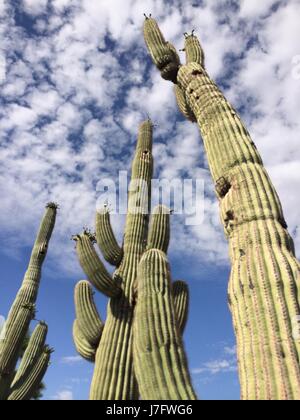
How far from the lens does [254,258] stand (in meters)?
3.37

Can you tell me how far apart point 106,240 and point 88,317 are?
53.1 inches

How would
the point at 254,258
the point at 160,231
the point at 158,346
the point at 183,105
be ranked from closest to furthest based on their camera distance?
the point at 254,258 → the point at 158,346 → the point at 183,105 → the point at 160,231

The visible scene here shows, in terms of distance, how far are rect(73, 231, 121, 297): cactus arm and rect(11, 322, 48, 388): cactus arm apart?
452cm

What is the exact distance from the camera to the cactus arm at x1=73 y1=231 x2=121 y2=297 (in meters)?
6.08

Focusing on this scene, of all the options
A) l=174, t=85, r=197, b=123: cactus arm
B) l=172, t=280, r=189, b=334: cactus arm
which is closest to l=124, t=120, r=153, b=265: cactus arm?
l=172, t=280, r=189, b=334: cactus arm

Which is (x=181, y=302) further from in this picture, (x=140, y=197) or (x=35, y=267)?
(x=35, y=267)

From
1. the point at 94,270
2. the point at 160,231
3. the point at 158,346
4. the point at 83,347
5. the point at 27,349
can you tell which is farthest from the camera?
the point at 27,349

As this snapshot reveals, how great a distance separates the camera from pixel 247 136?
4.42 meters

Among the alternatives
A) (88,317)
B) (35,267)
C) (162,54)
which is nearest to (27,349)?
(35,267)

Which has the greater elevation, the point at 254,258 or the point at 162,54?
the point at 162,54

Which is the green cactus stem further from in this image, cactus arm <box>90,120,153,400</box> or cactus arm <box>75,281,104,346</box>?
cactus arm <box>75,281,104,346</box>

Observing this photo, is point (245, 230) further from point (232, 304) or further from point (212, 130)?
point (212, 130)

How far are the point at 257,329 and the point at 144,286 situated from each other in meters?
1.28
